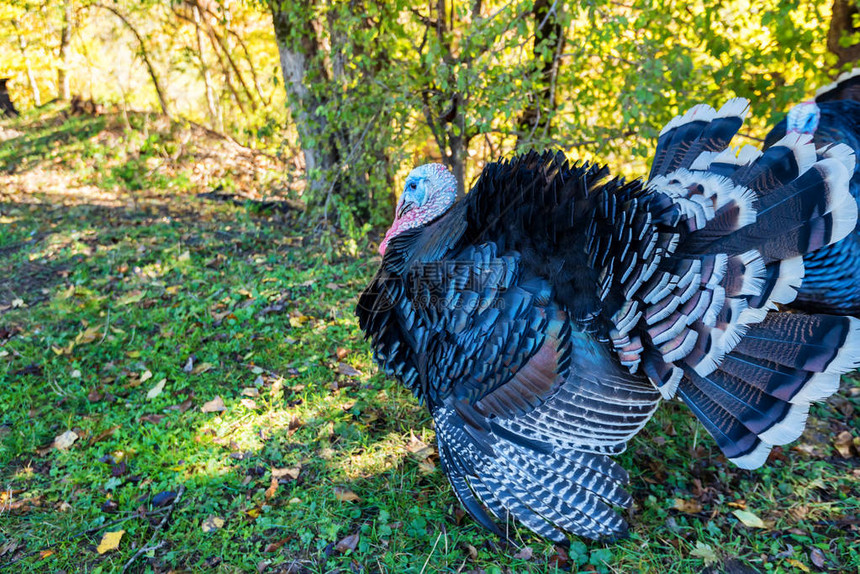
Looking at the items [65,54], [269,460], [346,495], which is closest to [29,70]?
[65,54]

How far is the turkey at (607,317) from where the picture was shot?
214cm

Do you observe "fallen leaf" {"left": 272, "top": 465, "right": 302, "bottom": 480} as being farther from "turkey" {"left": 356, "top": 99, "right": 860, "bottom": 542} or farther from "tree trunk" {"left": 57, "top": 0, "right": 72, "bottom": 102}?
"tree trunk" {"left": 57, "top": 0, "right": 72, "bottom": 102}

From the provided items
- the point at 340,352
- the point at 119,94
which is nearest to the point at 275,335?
the point at 340,352

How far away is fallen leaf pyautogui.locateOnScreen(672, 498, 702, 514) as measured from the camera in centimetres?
269

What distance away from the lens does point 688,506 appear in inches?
106

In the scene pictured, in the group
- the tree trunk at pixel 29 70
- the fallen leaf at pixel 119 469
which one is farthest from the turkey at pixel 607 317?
the tree trunk at pixel 29 70

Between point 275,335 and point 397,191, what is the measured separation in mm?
2283

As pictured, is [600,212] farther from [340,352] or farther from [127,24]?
[127,24]

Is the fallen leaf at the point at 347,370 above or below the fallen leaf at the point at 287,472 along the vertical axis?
above

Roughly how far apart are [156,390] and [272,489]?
123 centimetres

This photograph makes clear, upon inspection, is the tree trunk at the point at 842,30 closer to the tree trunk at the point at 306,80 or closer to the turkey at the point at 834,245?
the turkey at the point at 834,245

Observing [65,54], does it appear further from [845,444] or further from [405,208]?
[845,444]

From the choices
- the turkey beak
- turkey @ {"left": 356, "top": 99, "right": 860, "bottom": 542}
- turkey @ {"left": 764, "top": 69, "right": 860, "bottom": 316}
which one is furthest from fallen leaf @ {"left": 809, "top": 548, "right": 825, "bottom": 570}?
the turkey beak

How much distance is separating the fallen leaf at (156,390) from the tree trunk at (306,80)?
2009 millimetres
